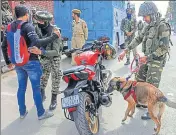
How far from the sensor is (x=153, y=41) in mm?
4301

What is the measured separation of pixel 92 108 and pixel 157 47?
4.58 feet

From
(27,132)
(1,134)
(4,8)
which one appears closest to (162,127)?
(27,132)

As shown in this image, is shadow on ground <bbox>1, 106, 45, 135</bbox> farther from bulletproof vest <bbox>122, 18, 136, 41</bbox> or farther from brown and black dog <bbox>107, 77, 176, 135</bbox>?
bulletproof vest <bbox>122, 18, 136, 41</bbox>

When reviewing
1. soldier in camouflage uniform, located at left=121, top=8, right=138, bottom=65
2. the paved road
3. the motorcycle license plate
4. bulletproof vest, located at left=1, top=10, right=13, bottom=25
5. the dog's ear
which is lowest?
the paved road

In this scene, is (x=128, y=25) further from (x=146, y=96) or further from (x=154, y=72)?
(x=146, y=96)

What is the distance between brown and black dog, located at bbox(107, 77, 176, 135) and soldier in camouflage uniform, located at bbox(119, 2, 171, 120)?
0.39 metres

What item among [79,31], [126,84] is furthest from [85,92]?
[79,31]

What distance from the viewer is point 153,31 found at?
428cm

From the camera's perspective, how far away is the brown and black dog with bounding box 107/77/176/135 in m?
3.87

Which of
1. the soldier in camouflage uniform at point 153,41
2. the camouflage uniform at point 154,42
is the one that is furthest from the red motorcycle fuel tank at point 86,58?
the camouflage uniform at point 154,42

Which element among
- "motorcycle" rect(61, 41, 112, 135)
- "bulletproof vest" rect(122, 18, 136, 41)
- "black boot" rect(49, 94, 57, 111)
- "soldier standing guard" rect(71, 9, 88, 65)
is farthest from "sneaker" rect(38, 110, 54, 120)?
"bulletproof vest" rect(122, 18, 136, 41)

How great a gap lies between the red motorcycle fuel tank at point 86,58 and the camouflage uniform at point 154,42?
34.7 inches

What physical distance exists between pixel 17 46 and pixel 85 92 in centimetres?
122

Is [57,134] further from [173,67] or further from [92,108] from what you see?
[173,67]
